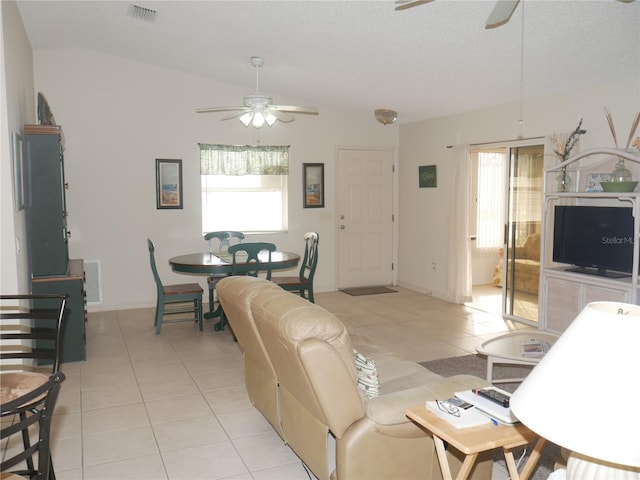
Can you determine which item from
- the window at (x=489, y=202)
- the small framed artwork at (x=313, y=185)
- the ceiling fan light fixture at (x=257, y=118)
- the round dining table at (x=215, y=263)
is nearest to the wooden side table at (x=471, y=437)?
the round dining table at (x=215, y=263)

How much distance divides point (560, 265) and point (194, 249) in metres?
4.37

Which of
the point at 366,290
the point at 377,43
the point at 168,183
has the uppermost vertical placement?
the point at 377,43

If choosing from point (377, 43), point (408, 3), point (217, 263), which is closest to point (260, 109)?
point (377, 43)

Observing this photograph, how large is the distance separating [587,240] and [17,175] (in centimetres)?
477

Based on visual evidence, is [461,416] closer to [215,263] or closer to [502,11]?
[502,11]

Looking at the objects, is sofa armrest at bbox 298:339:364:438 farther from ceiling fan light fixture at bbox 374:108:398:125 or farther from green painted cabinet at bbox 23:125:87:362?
ceiling fan light fixture at bbox 374:108:398:125

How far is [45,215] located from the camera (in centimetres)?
443

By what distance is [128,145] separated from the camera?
652 cm

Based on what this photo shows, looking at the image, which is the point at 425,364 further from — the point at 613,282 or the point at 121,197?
the point at 121,197

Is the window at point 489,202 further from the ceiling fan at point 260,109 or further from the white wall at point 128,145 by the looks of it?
the ceiling fan at point 260,109

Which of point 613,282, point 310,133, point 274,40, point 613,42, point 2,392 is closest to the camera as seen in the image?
point 2,392

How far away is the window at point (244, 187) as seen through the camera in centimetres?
695

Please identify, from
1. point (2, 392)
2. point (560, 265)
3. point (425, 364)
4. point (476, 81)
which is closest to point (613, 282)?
point (560, 265)

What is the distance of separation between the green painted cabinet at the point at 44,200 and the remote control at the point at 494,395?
3.72 m
